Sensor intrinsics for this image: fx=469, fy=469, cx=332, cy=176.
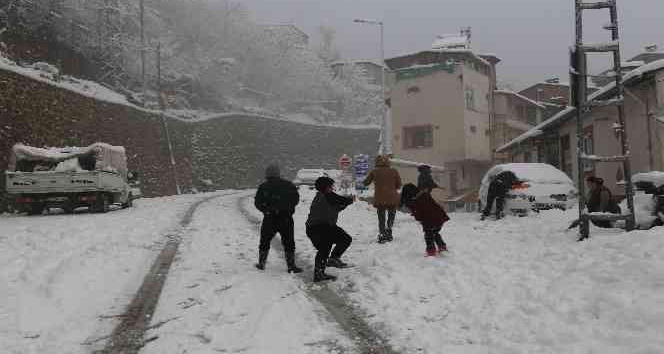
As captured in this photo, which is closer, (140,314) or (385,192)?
(140,314)

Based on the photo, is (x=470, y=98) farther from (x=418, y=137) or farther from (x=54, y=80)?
(x=54, y=80)

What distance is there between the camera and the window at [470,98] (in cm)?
3164

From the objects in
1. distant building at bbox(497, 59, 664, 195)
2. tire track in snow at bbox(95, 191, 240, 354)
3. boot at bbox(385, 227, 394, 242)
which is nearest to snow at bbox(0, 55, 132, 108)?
tire track in snow at bbox(95, 191, 240, 354)

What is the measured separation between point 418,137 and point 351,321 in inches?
1130

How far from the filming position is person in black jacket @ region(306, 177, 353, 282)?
5.91 metres

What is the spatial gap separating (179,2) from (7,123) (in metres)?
47.3

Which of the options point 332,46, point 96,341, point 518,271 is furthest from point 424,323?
point 332,46

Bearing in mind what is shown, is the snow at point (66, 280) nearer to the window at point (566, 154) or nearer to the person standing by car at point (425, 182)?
the person standing by car at point (425, 182)

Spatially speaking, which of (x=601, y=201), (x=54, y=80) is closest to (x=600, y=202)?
(x=601, y=201)

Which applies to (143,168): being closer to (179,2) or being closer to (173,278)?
(173,278)

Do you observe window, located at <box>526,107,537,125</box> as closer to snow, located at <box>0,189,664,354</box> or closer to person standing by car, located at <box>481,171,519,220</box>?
person standing by car, located at <box>481,171,519,220</box>

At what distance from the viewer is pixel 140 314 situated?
4.55m

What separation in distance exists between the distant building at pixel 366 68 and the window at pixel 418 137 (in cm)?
4241

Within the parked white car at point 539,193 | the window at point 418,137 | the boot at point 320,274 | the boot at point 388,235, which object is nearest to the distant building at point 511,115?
the window at point 418,137
